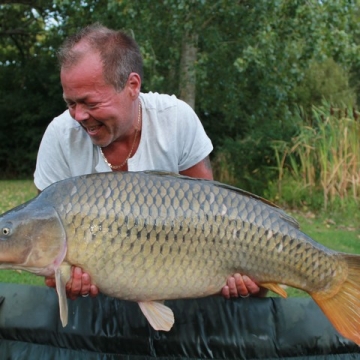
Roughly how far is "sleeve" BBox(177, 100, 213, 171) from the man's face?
0.91ft

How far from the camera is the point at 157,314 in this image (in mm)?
1608

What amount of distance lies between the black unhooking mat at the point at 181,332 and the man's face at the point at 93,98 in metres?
0.66

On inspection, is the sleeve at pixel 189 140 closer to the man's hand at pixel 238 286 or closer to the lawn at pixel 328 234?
the man's hand at pixel 238 286

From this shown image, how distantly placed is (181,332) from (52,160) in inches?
29.2

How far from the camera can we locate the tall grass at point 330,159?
536 centimetres

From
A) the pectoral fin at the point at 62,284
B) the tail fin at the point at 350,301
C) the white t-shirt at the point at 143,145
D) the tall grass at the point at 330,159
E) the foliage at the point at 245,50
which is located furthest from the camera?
the foliage at the point at 245,50

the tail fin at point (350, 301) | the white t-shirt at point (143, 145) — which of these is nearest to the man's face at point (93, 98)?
the white t-shirt at point (143, 145)

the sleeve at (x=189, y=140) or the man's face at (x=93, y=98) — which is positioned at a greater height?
the man's face at (x=93, y=98)

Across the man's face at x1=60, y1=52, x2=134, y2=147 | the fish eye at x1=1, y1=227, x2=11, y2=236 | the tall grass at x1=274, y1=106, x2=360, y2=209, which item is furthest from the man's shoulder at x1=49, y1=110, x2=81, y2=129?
the tall grass at x1=274, y1=106, x2=360, y2=209

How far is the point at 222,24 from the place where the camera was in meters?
6.61

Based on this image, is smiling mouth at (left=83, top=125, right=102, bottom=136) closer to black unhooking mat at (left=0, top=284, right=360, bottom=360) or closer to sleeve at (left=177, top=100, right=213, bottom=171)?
sleeve at (left=177, top=100, right=213, bottom=171)

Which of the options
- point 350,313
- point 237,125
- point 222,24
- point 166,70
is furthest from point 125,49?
point 237,125

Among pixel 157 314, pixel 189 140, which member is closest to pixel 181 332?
pixel 157 314

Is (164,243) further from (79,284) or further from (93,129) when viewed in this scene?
(93,129)
